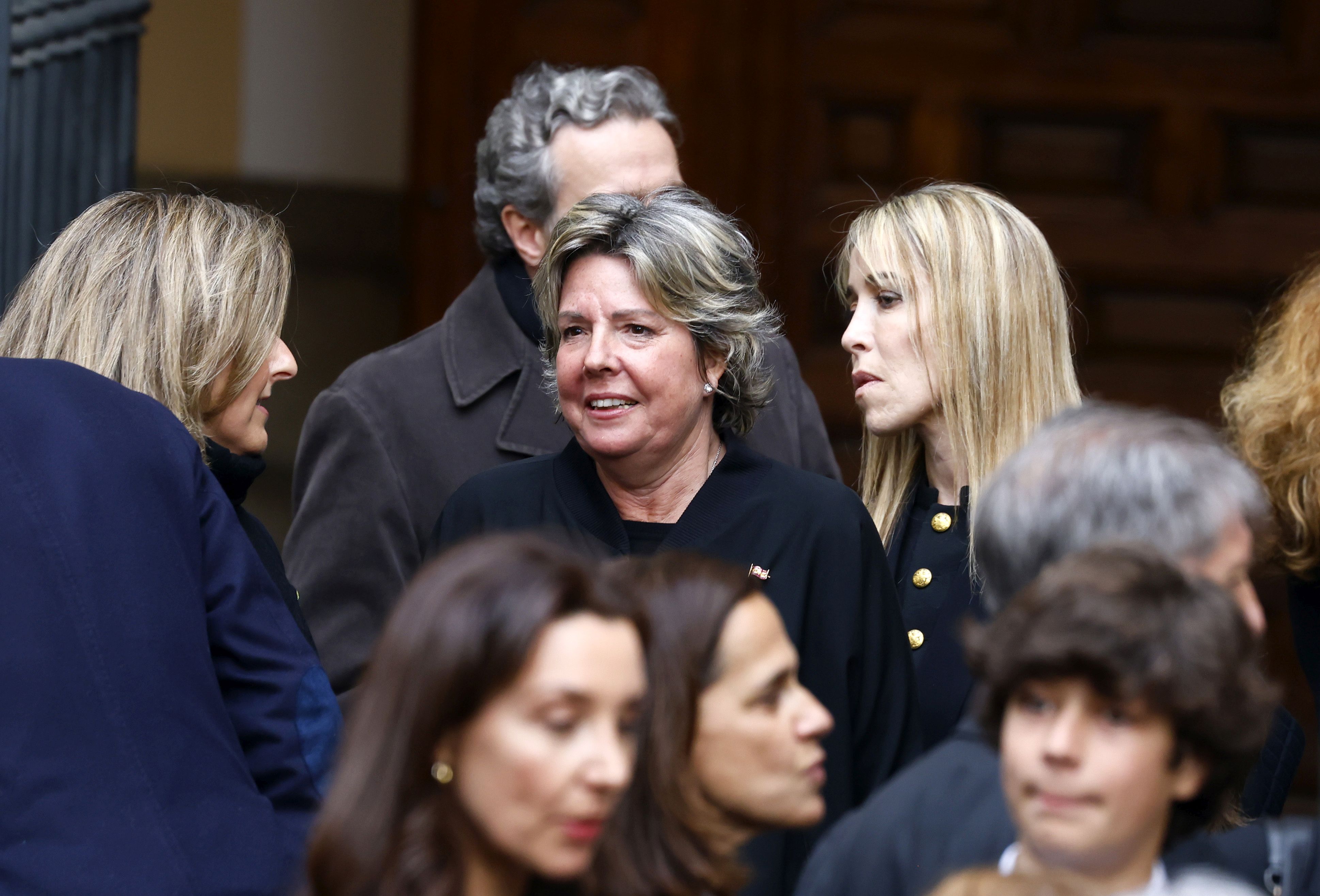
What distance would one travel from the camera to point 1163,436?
74.4 inches

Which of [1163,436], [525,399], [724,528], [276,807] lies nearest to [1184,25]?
[525,399]

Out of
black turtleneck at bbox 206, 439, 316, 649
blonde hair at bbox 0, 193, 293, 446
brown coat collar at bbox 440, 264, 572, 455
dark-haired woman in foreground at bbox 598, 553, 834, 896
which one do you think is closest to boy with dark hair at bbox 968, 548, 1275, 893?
dark-haired woman in foreground at bbox 598, 553, 834, 896

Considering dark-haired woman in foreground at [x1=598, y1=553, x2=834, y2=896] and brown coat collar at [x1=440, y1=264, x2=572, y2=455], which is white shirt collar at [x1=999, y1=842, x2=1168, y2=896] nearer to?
dark-haired woman in foreground at [x1=598, y1=553, x2=834, y2=896]

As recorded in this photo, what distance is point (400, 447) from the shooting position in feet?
10.8

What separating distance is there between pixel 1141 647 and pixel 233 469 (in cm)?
153

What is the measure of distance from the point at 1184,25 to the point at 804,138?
3.59 feet

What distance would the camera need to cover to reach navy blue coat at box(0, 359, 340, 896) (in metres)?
2.18

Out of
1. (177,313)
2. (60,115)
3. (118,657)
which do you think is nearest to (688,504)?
(177,313)

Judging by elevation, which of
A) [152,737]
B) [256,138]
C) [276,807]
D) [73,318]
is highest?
[256,138]

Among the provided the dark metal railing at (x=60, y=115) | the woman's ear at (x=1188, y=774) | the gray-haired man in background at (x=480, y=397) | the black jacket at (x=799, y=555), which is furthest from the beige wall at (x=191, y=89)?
the woman's ear at (x=1188, y=774)

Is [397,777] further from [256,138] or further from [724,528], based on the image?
[256,138]

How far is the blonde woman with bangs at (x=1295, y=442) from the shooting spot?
8.75 ft

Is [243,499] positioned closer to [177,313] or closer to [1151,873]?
[177,313]

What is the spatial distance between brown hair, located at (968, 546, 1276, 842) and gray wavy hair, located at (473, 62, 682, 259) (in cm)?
198
